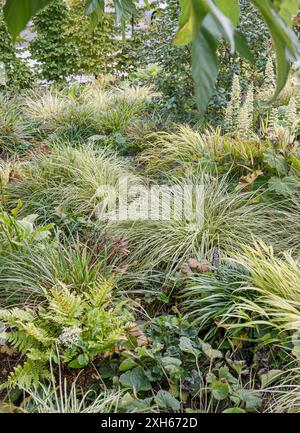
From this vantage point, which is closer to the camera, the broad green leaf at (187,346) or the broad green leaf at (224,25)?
the broad green leaf at (224,25)

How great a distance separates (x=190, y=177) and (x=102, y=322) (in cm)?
183

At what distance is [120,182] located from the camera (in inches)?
149

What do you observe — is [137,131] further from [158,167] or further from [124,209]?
[124,209]

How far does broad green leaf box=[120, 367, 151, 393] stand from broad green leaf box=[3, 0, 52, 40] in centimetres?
170

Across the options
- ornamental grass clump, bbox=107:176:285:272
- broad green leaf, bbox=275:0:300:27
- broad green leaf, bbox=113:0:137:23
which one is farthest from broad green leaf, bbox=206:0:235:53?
ornamental grass clump, bbox=107:176:285:272

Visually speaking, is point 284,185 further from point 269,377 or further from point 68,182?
point 68,182

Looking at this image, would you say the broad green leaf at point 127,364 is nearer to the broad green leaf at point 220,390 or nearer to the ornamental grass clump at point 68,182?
the broad green leaf at point 220,390

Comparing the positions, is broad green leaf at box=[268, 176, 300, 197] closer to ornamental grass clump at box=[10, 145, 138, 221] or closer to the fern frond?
ornamental grass clump at box=[10, 145, 138, 221]

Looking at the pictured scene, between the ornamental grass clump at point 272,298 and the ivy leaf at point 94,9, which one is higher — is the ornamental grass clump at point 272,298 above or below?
below

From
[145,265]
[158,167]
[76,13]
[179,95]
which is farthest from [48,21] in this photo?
[145,265]

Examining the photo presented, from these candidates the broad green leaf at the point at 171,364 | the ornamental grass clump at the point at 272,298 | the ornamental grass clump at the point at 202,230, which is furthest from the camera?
the ornamental grass clump at the point at 202,230

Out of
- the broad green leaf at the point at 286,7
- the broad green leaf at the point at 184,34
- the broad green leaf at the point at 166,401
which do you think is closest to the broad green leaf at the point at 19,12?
the broad green leaf at the point at 184,34

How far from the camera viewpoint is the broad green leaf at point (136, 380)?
1.93 metres

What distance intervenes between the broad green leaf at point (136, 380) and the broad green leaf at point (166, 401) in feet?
0.38
